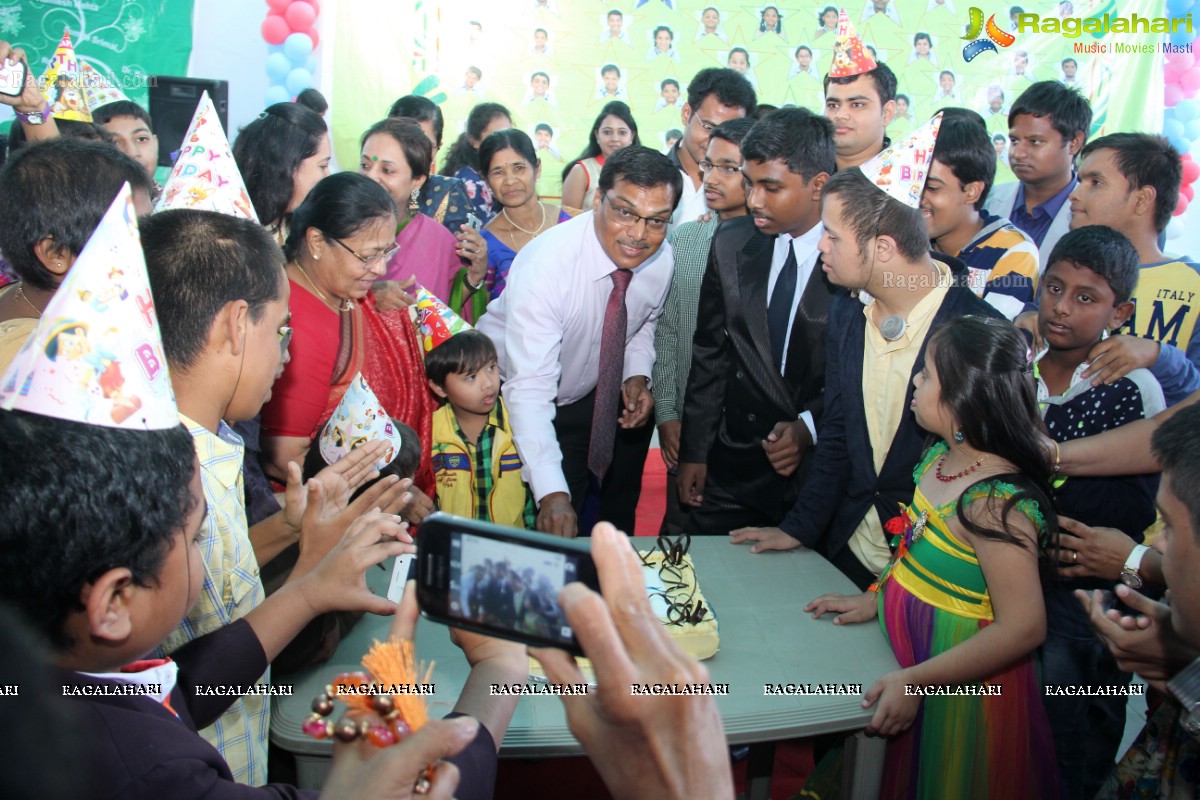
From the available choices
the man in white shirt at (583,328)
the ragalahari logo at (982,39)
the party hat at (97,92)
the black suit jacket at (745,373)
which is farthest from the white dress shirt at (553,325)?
the ragalahari logo at (982,39)

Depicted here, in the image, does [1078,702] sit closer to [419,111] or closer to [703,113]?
Result: [703,113]

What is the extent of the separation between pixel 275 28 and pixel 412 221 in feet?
9.44

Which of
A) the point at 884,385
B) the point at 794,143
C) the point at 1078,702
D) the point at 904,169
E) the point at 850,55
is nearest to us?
the point at 1078,702

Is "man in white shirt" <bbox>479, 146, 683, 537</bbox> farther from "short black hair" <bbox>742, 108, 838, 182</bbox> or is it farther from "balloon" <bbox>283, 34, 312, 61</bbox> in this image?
"balloon" <bbox>283, 34, 312, 61</bbox>

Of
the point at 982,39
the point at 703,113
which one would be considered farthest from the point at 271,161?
the point at 982,39

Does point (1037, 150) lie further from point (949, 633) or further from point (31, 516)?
point (31, 516)

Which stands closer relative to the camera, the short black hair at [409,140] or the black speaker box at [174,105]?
the short black hair at [409,140]

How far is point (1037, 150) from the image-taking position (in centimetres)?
323

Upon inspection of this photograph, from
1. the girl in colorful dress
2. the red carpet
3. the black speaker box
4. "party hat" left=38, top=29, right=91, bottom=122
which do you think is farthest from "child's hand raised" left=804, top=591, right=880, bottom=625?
the black speaker box

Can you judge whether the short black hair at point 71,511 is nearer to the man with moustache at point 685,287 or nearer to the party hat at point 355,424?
the party hat at point 355,424

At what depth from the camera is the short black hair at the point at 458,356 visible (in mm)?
2383

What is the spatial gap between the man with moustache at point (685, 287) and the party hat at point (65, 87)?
2314 millimetres

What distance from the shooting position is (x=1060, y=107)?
3.15 meters

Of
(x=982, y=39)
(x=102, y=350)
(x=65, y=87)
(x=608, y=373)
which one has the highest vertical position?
(x=982, y=39)
